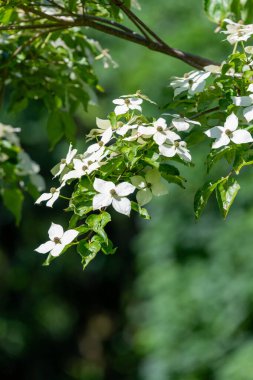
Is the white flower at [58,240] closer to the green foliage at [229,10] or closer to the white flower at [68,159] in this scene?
the white flower at [68,159]

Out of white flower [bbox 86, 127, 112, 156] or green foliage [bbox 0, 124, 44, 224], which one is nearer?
white flower [bbox 86, 127, 112, 156]

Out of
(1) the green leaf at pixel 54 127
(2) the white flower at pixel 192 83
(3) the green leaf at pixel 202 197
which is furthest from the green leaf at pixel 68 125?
(3) the green leaf at pixel 202 197

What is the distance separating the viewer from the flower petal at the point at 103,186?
167 cm

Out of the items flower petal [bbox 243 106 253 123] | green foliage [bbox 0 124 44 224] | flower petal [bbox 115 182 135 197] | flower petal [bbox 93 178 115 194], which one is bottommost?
green foliage [bbox 0 124 44 224]

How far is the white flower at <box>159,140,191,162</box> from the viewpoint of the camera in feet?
5.61

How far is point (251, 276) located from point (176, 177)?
17.1 ft

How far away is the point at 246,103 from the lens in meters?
1.75

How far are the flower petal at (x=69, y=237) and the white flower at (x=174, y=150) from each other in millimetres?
219

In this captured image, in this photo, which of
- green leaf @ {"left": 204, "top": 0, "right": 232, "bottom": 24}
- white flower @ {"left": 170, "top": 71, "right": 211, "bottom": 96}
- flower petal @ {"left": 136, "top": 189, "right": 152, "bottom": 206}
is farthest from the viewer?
green leaf @ {"left": 204, "top": 0, "right": 232, "bottom": 24}

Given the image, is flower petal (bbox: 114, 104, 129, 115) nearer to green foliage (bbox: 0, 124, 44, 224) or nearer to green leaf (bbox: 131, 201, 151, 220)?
green leaf (bbox: 131, 201, 151, 220)

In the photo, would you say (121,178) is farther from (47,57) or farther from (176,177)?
(47,57)

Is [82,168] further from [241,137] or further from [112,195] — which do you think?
Answer: [241,137]

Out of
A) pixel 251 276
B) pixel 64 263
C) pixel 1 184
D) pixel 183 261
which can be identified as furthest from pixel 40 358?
pixel 1 184

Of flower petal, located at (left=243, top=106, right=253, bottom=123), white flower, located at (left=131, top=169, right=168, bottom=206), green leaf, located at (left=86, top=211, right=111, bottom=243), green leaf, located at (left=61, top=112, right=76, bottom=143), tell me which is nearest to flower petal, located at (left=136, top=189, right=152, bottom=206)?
white flower, located at (left=131, top=169, right=168, bottom=206)
